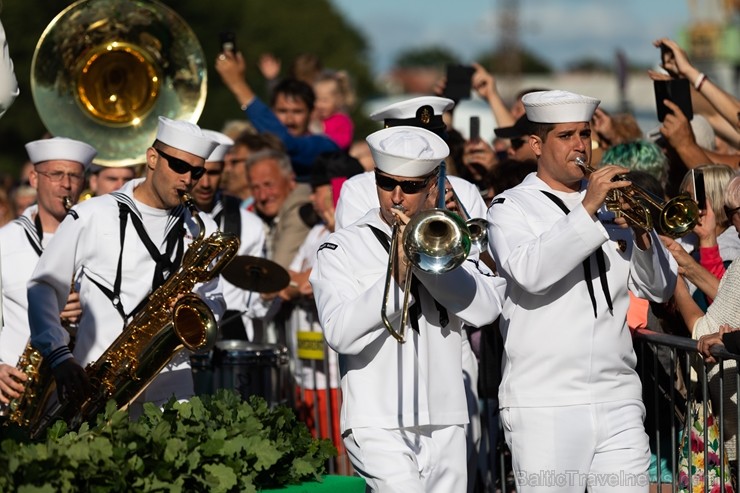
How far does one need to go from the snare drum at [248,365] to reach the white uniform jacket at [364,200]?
1.76 metres

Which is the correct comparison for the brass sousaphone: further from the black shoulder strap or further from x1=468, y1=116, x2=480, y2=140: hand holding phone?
x1=468, y1=116, x2=480, y2=140: hand holding phone

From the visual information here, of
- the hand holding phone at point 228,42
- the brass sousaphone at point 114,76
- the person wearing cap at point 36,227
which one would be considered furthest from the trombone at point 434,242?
the hand holding phone at point 228,42

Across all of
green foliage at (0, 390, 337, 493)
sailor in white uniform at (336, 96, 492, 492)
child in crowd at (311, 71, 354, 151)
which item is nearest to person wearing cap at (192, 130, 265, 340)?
sailor in white uniform at (336, 96, 492, 492)

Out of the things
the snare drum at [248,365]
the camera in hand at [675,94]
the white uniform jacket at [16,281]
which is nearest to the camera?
the white uniform jacket at [16,281]

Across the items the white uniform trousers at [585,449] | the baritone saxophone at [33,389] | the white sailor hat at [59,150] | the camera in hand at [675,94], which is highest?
the camera in hand at [675,94]

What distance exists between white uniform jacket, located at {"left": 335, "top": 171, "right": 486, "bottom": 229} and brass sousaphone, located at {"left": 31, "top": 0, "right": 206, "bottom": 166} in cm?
202

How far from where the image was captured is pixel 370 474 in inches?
230

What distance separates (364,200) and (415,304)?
66.4 inches

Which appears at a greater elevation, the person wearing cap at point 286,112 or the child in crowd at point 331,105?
the child in crowd at point 331,105

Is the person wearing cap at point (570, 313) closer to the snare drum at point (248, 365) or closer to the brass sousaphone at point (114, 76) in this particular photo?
the snare drum at point (248, 365)

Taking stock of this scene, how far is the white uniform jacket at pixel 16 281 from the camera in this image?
8.20m

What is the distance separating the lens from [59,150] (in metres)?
8.45

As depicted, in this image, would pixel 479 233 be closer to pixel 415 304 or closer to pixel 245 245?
pixel 415 304

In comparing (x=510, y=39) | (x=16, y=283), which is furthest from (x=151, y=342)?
(x=510, y=39)
